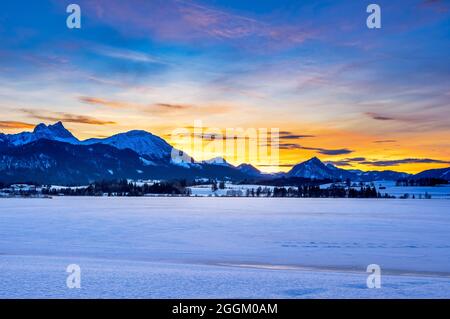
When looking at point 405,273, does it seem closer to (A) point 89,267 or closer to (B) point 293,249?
(B) point 293,249

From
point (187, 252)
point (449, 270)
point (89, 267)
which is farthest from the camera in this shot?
point (187, 252)

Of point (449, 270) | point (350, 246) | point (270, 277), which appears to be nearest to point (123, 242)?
point (350, 246)

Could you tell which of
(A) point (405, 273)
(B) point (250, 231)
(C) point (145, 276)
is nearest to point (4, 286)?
(C) point (145, 276)

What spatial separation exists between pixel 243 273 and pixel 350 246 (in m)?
10.5

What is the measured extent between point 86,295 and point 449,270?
466 inches

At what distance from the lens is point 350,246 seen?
23516mm

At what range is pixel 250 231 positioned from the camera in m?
31.8

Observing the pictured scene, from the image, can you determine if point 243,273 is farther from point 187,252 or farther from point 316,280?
→ point 187,252

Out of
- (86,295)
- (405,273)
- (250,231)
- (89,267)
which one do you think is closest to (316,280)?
(405,273)

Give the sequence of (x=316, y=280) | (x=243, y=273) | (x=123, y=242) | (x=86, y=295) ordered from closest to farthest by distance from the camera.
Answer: (x=86, y=295) → (x=316, y=280) → (x=243, y=273) → (x=123, y=242)

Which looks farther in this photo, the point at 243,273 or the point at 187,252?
the point at 187,252
